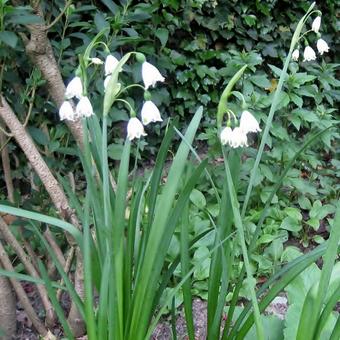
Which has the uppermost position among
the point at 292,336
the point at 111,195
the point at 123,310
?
the point at 111,195

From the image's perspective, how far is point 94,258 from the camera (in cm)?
141

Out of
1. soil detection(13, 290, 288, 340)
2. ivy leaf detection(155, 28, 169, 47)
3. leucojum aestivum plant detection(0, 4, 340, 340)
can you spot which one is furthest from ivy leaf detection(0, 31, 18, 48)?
ivy leaf detection(155, 28, 169, 47)

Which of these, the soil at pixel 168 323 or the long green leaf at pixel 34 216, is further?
the soil at pixel 168 323

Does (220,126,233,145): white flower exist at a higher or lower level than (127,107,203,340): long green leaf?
higher

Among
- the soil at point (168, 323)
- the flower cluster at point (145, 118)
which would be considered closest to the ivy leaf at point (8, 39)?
the flower cluster at point (145, 118)

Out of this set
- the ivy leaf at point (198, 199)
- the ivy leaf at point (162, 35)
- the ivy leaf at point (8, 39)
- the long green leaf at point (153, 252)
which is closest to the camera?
the long green leaf at point (153, 252)

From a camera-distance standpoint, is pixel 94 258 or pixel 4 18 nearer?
pixel 94 258

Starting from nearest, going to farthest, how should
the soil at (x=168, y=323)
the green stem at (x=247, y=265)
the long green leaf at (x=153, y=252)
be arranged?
the green stem at (x=247, y=265) < the long green leaf at (x=153, y=252) < the soil at (x=168, y=323)

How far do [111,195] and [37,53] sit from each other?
2.17 feet

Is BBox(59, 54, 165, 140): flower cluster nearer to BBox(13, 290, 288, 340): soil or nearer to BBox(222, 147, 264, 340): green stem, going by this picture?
BBox(222, 147, 264, 340): green stem

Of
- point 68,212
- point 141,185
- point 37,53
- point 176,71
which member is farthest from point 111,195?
point 176,71

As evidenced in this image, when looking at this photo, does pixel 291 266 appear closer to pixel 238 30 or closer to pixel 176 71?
pixel 176 71

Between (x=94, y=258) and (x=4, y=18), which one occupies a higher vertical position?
(x=4, y=18)

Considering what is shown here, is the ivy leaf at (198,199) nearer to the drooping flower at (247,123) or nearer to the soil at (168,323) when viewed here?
the soil at (168,323)
